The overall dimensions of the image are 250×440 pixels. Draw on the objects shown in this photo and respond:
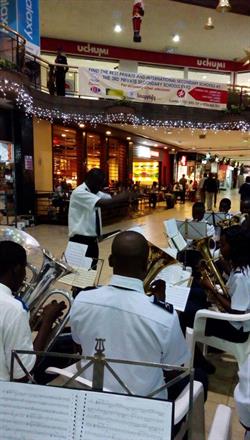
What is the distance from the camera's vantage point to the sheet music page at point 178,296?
6.70 feet

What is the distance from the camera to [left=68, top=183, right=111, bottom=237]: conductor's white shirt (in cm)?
332

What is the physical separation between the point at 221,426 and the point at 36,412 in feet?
2.47

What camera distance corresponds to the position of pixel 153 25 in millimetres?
12727

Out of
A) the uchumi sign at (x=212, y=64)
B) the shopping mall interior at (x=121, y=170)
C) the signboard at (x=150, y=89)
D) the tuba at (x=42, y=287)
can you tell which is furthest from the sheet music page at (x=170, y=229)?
the uchumi sign at (x=212, y=64)

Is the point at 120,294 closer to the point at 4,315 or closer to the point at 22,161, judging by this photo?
the point at 4,315

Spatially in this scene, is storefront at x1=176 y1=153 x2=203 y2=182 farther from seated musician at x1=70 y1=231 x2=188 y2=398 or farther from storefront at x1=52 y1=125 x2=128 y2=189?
seated musician at x1=70 y1=231 x2=188 y2=398

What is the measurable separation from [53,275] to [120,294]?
872 millimetres

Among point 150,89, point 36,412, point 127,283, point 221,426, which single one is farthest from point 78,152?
point 36,412

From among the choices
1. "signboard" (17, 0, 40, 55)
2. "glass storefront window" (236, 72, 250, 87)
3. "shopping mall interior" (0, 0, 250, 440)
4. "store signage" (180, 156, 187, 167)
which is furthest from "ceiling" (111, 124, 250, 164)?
"signboard" (17, 0, 40, 55)

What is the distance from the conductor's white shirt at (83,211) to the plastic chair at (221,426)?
2244 mm

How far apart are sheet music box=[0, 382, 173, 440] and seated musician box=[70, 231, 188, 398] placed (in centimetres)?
44

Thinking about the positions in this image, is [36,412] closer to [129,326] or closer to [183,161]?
[129,326]

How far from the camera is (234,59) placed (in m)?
15.9

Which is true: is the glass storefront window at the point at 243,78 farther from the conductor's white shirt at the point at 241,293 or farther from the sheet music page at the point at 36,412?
the sheet music page at the point at 36,412
